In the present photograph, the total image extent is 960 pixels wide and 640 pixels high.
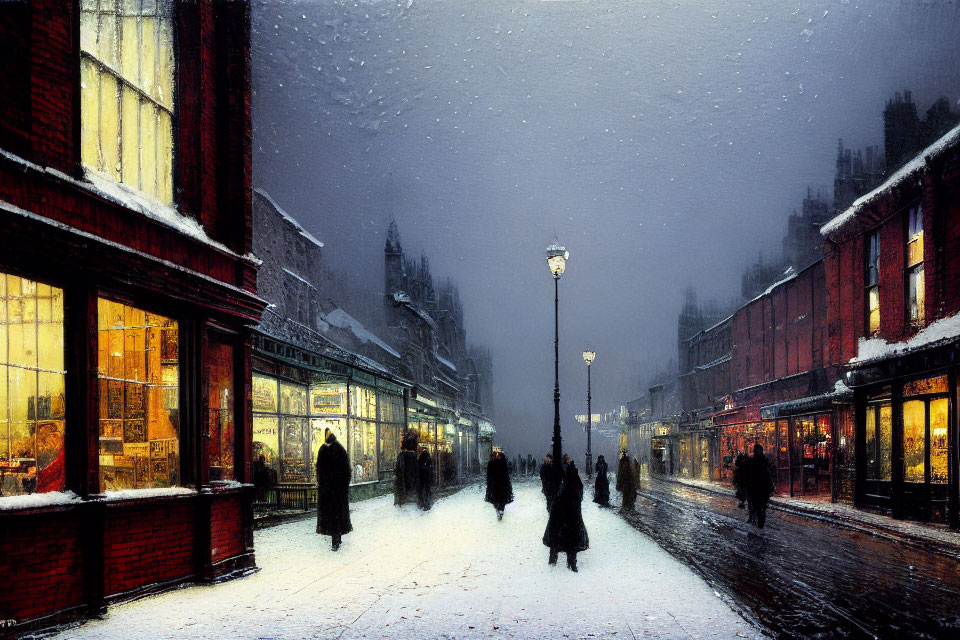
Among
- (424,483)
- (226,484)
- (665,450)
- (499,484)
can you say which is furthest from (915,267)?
(665,450)

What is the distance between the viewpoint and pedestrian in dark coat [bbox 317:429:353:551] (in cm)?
1288

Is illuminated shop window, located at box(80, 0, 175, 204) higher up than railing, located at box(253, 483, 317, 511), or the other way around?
illuminated shop window, located at box(80, 0, 175, 204)

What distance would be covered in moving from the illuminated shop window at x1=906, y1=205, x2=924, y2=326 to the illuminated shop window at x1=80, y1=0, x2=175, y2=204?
1777 centimetres

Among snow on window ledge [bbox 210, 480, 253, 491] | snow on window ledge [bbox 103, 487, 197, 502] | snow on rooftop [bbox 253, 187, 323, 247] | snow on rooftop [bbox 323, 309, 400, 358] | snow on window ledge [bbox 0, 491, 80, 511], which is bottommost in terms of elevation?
snow on window ledge [bbox 210, 480, 253, 491]

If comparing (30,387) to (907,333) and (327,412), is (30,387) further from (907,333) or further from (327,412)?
(907,333)

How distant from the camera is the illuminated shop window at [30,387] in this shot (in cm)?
735

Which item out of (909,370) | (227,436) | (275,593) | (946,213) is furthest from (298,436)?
(946,213)

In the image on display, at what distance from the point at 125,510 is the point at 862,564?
1025 cm

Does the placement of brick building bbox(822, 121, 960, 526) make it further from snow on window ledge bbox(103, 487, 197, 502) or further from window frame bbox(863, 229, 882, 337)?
snow on window ledge bbox(103, 487, 197, 502)

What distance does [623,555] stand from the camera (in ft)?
39.7

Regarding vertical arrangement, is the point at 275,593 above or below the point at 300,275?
below

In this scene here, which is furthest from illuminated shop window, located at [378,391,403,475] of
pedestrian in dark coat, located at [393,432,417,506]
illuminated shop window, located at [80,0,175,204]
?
illuminated shop window, located at [80,0,175,204]

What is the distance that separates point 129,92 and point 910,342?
A: 1837 centimetres

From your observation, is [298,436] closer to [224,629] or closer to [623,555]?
[623,555]
